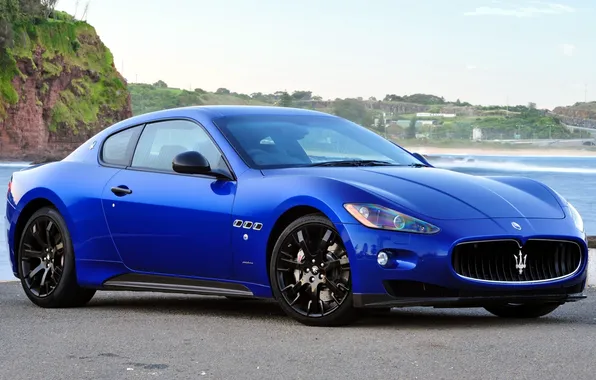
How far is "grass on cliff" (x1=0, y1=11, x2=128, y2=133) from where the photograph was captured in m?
136

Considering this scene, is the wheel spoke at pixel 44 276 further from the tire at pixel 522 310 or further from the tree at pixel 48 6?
the tree at pixel 48 6

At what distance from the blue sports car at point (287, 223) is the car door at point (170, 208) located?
11 mm

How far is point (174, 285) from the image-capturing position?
809 cm

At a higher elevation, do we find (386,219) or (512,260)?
(386,219)

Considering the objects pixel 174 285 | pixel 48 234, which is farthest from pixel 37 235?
pixel 174 285

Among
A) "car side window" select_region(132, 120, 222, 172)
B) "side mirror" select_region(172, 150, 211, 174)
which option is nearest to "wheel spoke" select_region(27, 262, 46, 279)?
"car side window" select_region(132, 120, 222, 172)

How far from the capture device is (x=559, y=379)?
207 inches

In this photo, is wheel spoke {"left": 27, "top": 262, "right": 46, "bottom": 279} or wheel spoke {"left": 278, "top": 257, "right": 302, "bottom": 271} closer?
wheel spoke {"left": 278, "top": 257, "right": 302, "bottom": 271}

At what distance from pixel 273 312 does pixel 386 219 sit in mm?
1730

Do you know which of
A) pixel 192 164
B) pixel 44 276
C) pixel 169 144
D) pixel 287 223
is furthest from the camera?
pixel 44 276

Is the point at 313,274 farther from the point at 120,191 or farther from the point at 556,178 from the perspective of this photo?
the point at 556,178

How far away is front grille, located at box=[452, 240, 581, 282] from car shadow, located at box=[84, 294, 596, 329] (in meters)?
0.44

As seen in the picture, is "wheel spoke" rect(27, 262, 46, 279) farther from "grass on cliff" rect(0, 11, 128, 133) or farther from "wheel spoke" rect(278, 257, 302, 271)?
"grass on cliff" rect(0, 11, 128, 133)

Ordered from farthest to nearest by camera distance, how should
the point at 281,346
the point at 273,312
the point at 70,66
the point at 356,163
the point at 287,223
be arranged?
the point at 70,66 → the point at 273,312 → the point at 356,163 → the point at 287,223 → the point at 281,346
